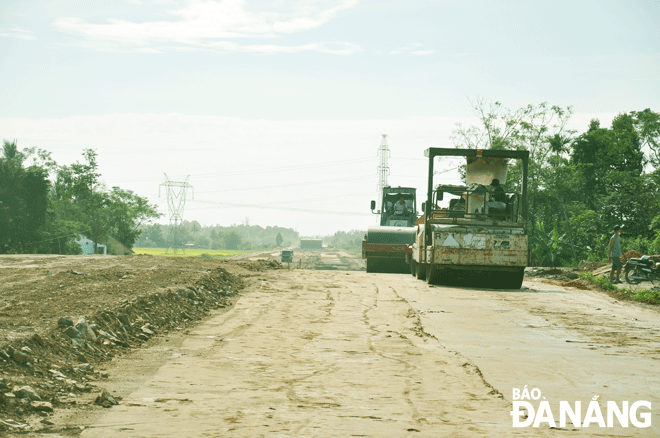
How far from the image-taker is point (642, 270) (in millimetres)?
20078

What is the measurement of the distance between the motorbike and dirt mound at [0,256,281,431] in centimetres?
1244

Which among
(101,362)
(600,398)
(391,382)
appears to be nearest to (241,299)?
(101,362)

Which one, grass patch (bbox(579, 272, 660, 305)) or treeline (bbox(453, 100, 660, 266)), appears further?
treeline (bbox(453, 100, 660, 266))

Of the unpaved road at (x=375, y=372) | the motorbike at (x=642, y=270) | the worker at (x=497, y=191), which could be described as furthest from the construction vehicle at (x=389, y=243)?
the unpaved road at (x=375, y=372)

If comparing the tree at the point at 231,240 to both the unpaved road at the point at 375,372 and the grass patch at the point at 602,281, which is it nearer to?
the grass patch at the point at 602,281

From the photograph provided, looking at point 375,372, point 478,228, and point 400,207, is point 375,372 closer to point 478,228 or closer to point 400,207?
point 478,228

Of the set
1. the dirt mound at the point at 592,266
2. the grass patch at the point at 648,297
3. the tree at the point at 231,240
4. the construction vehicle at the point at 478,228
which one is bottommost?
the tree at the point at 231,240

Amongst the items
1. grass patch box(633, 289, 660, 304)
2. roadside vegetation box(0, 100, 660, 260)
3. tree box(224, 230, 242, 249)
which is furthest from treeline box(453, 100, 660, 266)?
tree box(224, 230, 242, 249)

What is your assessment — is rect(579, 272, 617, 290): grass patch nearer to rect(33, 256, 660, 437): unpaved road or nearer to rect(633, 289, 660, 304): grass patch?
rect(633, 289, 660, 304): grass patch

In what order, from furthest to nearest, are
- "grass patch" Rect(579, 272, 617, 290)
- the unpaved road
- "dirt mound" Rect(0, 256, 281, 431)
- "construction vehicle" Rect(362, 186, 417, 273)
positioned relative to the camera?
"construction vehicle" Rect(362, 186, 417, 273) → "grass patch" Rect(579, 272, 617, 290) → "dirt mound" Rect(0, 256, 281, 431) → the unpaved road

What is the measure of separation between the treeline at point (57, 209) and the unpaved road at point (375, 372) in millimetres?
47502

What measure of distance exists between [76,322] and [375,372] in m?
4.18

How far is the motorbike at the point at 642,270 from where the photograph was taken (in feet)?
64.2

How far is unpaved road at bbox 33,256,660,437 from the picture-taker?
5293 millimetres
